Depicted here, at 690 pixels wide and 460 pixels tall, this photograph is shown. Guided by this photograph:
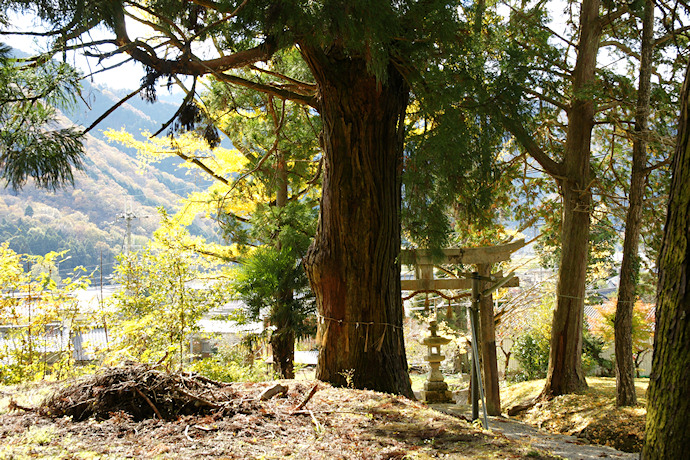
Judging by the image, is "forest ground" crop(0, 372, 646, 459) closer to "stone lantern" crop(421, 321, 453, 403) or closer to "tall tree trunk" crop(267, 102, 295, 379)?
"tall tree trunk" crop(267, 102, 295, 379)

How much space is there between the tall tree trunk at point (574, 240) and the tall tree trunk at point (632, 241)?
106 centimetres

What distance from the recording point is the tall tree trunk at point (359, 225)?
4.01 m

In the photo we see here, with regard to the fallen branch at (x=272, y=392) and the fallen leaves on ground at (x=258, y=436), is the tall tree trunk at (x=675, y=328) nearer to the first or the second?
the fallen leaves on ground at (x=258, y=436)

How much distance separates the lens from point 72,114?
2.42 metres

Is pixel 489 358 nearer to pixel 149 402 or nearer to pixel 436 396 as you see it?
pixel 436 396

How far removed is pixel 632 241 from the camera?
5.41 metres

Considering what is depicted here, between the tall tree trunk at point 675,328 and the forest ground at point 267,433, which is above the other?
the tall tree trunk at point 675,328

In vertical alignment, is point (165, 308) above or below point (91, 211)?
below

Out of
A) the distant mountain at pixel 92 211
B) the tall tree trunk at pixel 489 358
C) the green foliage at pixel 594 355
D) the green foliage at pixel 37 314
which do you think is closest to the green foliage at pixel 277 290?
the green foliage at pixel 37 314

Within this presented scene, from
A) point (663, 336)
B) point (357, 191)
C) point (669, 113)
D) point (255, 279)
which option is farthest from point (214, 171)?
point (663, 336)

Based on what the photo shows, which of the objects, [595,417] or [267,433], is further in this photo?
[595,417]

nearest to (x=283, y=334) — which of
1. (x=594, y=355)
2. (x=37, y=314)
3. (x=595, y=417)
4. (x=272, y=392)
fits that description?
(x=37, y=314)

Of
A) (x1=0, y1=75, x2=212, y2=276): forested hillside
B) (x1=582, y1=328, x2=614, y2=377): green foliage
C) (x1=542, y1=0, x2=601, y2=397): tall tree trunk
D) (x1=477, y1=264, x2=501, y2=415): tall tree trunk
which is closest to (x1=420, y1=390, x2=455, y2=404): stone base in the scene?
(x1=477, y1=264, x2=501, y2=415): tall tree trunk

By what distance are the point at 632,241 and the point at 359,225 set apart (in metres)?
3.23
